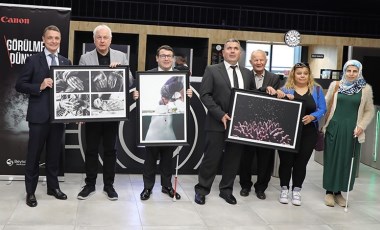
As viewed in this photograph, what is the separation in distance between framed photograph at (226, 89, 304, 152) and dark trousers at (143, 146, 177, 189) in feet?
2.21

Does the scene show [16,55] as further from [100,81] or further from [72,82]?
[100,81]

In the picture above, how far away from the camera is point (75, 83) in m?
4.54

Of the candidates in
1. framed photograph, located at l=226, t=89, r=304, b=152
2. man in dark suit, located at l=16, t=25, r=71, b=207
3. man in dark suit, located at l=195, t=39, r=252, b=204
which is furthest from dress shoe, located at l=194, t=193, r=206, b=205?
man in dark suit, located at l=16, t=25, r=71, b=207

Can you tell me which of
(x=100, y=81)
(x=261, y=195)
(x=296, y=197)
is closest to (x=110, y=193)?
(x=100, y=81)

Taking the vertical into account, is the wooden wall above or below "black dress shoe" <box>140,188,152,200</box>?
above

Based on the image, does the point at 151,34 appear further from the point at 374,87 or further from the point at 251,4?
the point at 374,87

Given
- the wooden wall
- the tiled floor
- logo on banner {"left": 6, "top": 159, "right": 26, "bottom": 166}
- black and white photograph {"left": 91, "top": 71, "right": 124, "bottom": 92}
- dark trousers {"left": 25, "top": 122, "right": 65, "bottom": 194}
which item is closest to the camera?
the tiled floor

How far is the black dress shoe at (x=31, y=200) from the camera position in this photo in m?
4.38

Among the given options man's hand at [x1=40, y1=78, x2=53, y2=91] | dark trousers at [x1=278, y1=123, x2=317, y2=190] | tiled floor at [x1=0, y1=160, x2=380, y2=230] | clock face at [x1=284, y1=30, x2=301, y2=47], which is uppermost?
clock face at [x1=284, y1=30, x2=301, y2=47]

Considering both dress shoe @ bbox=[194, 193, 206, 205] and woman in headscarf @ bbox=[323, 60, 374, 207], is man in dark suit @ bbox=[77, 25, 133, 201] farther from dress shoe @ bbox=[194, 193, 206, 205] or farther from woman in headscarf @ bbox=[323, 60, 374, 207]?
woman in headscarf @ bbox=[323, 60, 374, 207]

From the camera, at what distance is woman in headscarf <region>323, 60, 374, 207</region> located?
15.5ft

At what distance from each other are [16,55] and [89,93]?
3.35 feet

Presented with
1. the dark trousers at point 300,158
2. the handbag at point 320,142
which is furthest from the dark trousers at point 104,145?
the handbag at point 320,142

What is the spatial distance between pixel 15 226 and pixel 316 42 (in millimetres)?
9469
